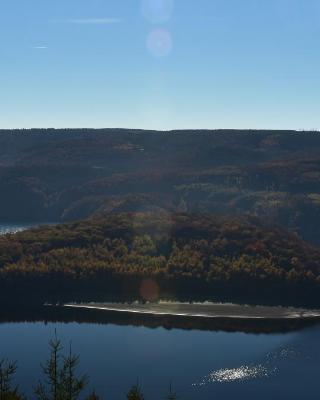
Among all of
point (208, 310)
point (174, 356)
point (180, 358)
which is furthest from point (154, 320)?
point (180, 358)

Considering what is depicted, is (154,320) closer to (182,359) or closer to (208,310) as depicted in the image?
(208,310)

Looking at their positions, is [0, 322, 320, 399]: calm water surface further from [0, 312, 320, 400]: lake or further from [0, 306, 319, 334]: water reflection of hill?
[0, 306, 319, 334]: water reflection of hill

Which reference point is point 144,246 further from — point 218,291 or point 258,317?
point 258,317

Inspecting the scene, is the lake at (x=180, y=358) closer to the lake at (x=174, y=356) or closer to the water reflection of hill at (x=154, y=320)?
the lake at (x=174, y=356)

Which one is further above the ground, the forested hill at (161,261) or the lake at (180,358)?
the forested hill at (161,261)

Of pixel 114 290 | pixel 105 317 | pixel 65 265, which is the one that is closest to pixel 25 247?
pixel 65 265

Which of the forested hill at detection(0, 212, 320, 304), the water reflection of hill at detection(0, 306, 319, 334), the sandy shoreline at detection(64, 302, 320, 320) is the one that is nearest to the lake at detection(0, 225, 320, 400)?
the water reflection of hill at detection(0, 306, 319, 334)

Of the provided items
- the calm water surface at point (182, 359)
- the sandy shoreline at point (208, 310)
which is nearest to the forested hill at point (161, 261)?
the sandy shoreline at point (208, 310)
